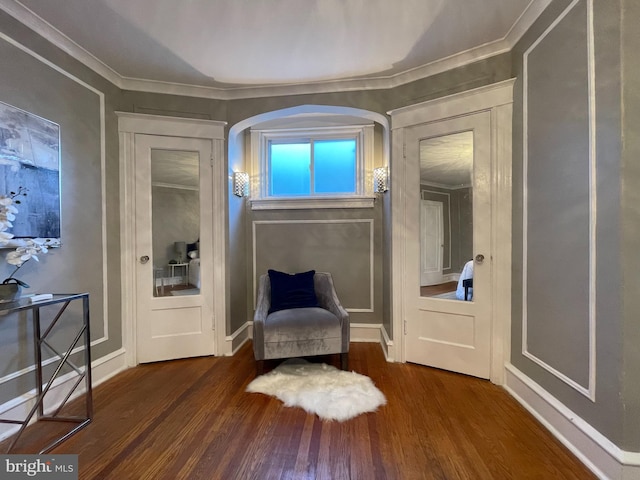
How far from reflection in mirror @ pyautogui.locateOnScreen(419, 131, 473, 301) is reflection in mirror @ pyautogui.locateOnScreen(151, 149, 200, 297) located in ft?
6.92

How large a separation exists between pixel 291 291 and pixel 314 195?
1.18 meters

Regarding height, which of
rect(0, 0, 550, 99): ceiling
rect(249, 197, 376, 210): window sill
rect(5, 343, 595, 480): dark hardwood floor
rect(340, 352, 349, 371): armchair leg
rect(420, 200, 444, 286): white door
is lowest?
rect(5, 343, 595, 480): dark hardwood floor

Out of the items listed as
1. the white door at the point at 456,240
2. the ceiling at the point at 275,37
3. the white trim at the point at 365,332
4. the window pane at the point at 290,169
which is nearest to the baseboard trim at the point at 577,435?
the white door at the point at 456,240

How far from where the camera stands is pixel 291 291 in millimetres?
3014

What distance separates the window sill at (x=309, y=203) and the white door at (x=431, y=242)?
85 cm

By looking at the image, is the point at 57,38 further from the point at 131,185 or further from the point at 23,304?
the point at 23,304

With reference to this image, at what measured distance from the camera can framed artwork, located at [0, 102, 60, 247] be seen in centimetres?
180

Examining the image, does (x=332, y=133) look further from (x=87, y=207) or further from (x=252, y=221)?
(x=87, y=207)

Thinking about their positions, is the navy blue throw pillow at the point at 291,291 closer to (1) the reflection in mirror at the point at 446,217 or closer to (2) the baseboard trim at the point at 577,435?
(1) the reflection in mirror at the point at 446,217

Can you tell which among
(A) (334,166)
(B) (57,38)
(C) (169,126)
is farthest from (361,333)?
(B) (57,38)

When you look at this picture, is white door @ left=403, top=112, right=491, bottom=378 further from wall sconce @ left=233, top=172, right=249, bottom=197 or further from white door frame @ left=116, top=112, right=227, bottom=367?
white door frame @ left=116, top=112, right=227, bottom=367

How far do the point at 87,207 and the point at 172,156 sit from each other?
0.83 m

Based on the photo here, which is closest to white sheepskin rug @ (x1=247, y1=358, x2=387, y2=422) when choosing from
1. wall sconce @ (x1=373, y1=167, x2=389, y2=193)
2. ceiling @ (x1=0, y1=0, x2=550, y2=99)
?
wall sconce @ (x1=373, y1=167, x2=389, y2=193)

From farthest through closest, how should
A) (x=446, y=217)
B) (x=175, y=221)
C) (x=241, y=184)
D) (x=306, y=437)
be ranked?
(x=241, y=184) → (x=175, y=221) → (x=446, y=217) → (x=306, y=437)
